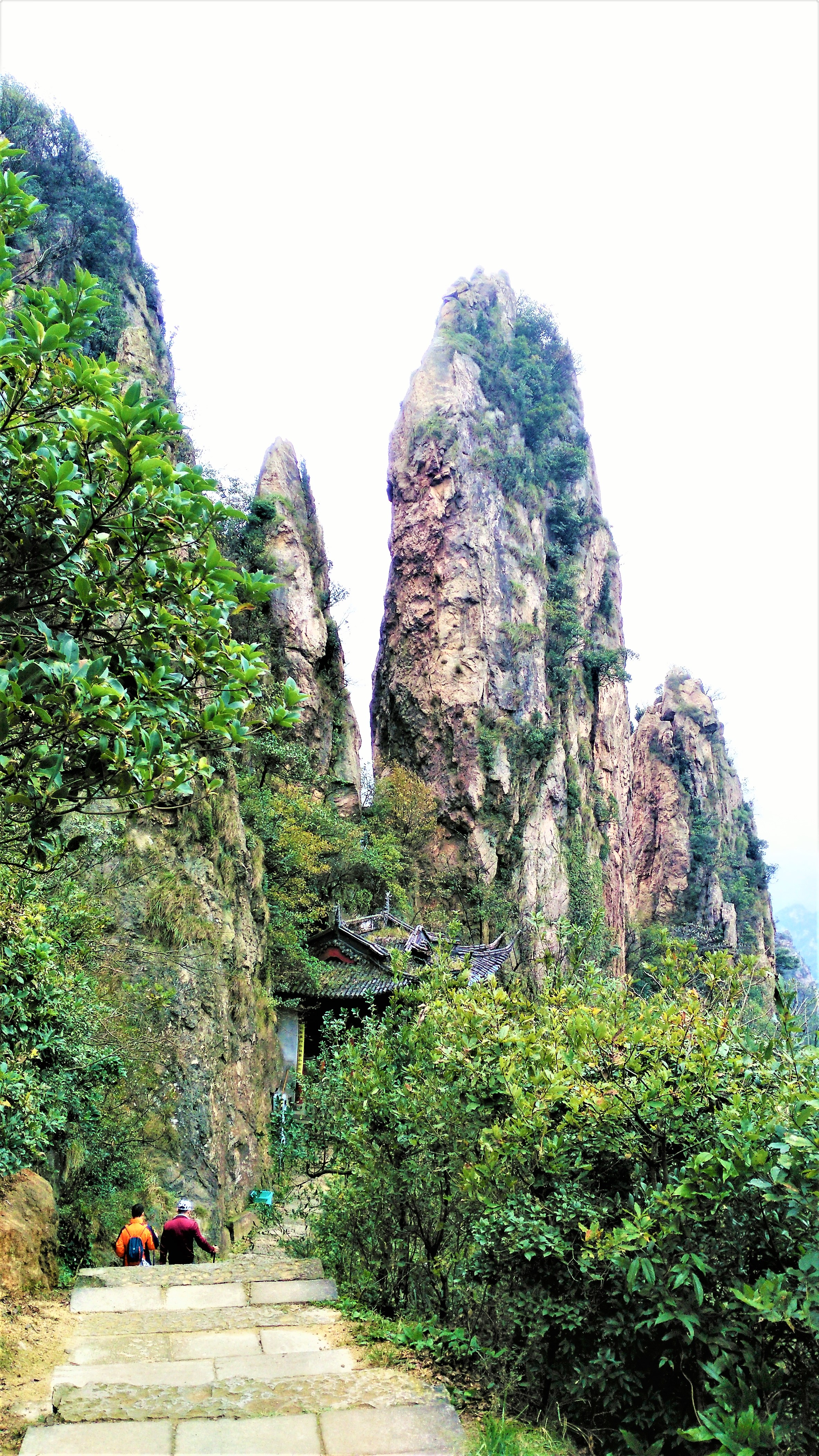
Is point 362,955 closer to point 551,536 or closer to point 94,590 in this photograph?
point 94,590

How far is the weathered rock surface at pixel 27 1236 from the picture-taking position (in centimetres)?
522

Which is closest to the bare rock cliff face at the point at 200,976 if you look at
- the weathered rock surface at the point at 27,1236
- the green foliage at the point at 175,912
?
Result: the green foliage at the point at 175,912

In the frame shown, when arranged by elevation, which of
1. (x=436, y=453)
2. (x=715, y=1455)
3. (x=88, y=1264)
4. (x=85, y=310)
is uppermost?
(x=436, y=453)

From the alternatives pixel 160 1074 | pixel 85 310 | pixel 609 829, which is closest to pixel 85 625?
pixel 85 310

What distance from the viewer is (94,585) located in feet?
11.3

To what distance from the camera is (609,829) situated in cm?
4175

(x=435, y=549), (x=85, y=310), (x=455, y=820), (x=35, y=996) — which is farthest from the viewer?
(x=435, y=549)

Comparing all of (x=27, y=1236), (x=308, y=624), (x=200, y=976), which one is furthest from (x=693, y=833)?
(x=27, y=1236)

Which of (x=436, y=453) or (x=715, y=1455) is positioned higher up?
(x=436, y=453)

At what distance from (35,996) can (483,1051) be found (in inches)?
139

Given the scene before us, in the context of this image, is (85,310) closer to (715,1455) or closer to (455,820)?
(715,1455)

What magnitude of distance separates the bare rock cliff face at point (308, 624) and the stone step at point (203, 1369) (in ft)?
83.9

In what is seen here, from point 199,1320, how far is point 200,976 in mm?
7911

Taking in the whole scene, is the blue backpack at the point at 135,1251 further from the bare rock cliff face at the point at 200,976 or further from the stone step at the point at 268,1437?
the stone step at the point at 268,1437
